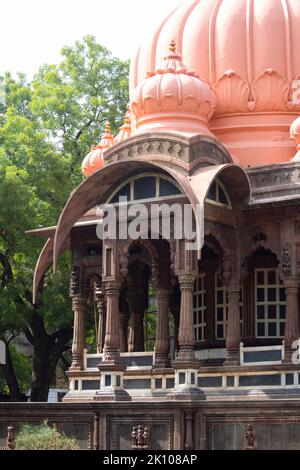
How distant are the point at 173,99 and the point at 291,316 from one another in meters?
5.19

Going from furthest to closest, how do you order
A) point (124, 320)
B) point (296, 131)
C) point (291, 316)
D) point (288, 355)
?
point (124, 320) < point (296, 131) < point (291, 316) < point (288, 355)

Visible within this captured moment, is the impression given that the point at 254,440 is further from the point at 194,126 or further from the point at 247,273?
the point at 194,126

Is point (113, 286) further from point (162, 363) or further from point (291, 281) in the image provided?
point (291, 281)

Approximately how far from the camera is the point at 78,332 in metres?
24.4

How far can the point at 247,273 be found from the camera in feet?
74.3

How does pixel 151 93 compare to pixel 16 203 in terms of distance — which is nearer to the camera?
pixel 151 93

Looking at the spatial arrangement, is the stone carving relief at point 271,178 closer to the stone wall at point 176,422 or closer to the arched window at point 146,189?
the arched window at point 146,189

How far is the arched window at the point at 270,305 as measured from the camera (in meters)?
23.2

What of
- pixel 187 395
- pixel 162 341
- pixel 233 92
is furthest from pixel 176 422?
pixel 233 92

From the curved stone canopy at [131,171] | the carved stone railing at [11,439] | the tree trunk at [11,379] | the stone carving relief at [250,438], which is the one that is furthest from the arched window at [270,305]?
the tree trunk at [11,379]

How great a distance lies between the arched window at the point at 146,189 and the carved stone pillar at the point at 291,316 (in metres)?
2.83
